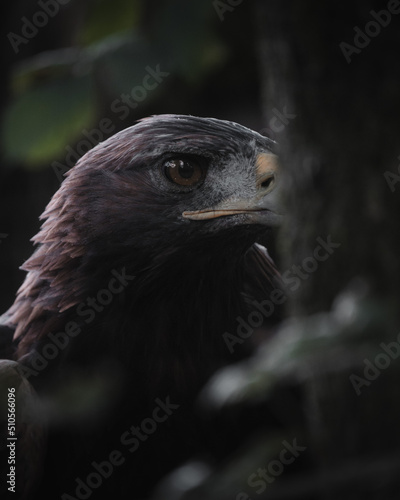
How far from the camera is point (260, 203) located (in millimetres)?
2609

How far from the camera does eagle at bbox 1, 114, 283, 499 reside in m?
2.67

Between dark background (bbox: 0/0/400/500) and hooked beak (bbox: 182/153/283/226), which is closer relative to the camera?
dark background (bbox: 0/0/400/500)

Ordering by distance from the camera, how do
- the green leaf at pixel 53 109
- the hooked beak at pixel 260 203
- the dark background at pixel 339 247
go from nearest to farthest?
the dark background at pixel 339 247
the hooked beak at pixel 260 203
the green leaf at pixel 53 109

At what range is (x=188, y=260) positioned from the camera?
276 centimetres

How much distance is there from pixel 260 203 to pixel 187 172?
0.26 meters

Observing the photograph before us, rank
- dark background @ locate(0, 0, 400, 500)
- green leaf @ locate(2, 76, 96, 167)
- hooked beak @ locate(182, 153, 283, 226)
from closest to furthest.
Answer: dark background @ locate(0, 0, 400, 500), hooked beak @ locate(182, 153, 283, 226), green leaf @ locate(2, 76, 96, 167)

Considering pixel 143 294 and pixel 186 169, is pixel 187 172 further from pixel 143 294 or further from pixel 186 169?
pixel 143 294

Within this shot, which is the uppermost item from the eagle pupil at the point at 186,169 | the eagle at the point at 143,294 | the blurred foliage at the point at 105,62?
the blurred foliage at the point at 105,62

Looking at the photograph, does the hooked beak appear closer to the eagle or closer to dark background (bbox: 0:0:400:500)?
the eagle

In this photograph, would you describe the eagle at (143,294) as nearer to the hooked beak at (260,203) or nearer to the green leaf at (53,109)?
the hooked beak at (260,203)

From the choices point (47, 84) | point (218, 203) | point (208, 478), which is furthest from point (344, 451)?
point (47, 84)

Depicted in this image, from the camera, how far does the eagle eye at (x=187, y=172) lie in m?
2.66

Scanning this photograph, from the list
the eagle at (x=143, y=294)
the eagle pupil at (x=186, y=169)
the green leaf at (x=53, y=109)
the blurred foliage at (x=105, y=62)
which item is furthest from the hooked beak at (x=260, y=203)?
the green leaf at (x=53, y=109)

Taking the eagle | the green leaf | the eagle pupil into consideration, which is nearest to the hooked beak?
the eagle
